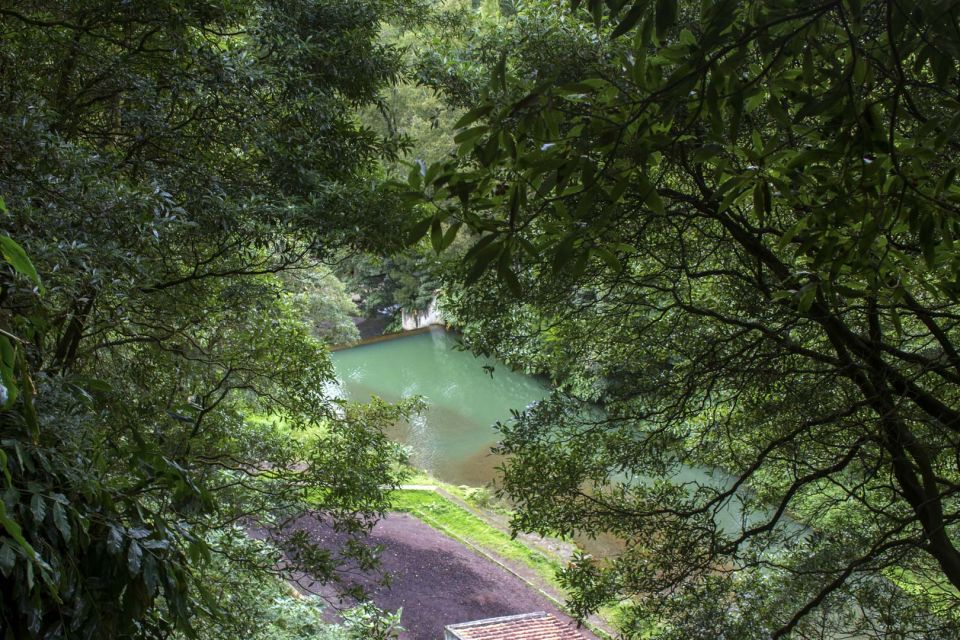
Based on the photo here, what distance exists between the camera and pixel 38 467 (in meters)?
1.82

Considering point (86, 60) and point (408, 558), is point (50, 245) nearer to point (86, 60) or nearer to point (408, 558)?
point (86, 60)

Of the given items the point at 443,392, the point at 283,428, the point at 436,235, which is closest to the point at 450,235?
the point at 436,235

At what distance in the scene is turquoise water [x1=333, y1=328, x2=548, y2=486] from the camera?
14.3 m

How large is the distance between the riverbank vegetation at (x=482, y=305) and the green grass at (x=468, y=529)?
5.90 m

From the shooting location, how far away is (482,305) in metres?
4.20

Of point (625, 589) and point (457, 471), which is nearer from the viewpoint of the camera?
point (625, 589)

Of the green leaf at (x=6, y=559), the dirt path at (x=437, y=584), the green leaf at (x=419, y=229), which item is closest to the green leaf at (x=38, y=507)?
the green leaf at (x=6, y=559)

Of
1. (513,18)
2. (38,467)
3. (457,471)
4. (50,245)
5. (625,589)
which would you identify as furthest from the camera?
(457,471)

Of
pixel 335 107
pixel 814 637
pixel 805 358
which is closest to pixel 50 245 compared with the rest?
pixel 335 107

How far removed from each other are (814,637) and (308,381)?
312cm

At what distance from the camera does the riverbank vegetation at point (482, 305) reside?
6.56 ft

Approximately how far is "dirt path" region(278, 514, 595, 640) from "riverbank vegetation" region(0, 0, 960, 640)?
4.11 metres

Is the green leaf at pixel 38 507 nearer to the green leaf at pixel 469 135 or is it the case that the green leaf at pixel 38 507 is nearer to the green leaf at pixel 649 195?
the green leaf at pixel 469 135

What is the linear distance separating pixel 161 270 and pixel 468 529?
30.0ft
